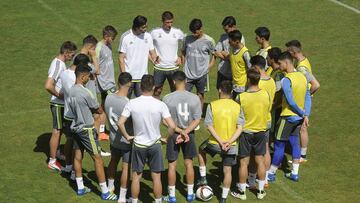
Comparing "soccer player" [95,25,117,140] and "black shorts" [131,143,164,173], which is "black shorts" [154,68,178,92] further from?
"black shorts" [131,143,164,173]

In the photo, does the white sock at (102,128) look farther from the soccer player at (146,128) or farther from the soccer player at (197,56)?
the soccer player at (146,128)

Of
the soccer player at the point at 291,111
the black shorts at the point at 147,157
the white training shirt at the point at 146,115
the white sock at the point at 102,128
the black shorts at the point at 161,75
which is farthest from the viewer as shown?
the black shorts at the point at 161,75

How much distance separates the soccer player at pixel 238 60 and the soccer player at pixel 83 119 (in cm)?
338

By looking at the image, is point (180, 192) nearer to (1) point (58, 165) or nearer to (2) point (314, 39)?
(1) point (58, 165)

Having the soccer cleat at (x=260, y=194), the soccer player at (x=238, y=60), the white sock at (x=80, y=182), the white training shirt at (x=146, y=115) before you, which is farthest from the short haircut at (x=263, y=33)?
the white sock at (x=80, y=182)

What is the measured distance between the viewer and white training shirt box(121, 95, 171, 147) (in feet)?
33.0

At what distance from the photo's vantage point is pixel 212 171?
12.3 meters

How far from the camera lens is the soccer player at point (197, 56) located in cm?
1372

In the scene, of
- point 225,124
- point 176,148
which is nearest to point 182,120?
point 176,148

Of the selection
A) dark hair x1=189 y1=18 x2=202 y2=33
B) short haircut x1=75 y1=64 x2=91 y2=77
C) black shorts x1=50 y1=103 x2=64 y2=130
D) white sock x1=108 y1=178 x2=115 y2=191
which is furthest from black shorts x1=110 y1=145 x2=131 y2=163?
dark hair x1=189 y1=18 x2=202 y2=33

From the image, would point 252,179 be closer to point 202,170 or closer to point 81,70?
point 202,170

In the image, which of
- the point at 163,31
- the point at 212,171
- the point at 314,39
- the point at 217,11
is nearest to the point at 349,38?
the point at 314,39

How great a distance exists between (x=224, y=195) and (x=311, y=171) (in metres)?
2.31

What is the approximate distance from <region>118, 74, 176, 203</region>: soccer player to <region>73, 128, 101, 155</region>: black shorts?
766 millimetres
